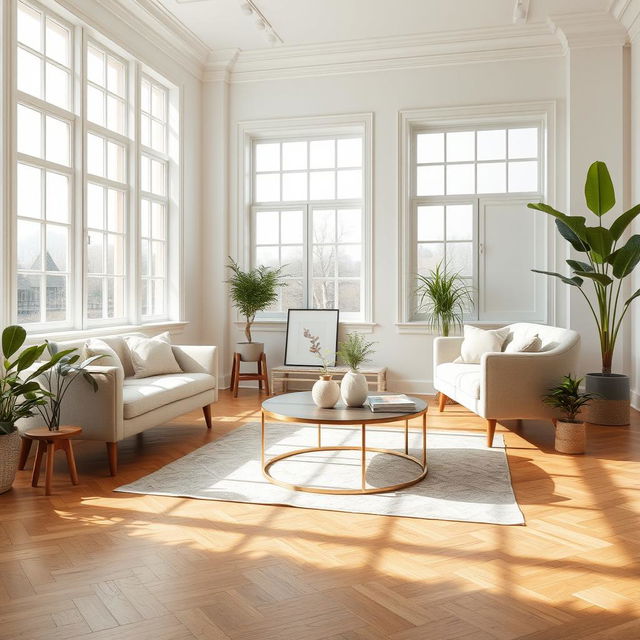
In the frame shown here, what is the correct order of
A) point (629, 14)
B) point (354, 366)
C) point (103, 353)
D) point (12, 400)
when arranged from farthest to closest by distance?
point (354, 366) → point (629, 14) → point (103, 353) → point (12, 400)

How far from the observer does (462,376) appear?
5012mm

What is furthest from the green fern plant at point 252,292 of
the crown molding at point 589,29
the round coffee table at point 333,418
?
the crown molding at point 589,29

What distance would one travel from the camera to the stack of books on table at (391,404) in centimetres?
369

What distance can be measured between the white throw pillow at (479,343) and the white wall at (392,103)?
1.24 m

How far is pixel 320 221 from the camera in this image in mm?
7430

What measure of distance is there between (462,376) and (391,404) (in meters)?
1.46

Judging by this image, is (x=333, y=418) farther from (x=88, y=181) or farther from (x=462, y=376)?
(x=88, y=181)

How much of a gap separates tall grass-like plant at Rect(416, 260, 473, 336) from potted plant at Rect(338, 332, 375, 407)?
0.75m

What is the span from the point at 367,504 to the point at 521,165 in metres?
4.87

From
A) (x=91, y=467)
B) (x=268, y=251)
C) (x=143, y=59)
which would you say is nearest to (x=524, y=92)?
(x=268, y=251)

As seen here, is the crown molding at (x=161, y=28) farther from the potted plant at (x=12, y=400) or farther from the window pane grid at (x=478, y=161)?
the potted plant at (x=12, y=400)

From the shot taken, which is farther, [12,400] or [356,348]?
[356,348]

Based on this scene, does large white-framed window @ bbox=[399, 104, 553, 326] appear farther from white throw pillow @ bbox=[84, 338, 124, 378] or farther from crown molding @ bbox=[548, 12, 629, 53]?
white throw pillow @ bbox=[84, 338, 124, 378]

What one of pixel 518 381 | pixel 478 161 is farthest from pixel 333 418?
pixel 478 161
